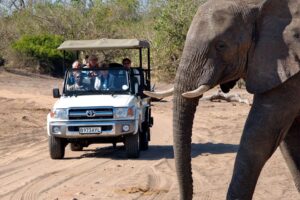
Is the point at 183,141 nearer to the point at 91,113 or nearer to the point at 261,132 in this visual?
the point at 261,132

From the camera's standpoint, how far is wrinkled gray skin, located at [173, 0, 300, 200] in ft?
25.5

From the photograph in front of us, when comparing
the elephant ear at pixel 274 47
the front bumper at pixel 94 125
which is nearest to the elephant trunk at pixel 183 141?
the elephant ear at pixel 274 47

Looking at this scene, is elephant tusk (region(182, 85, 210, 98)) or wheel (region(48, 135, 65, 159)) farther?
wheel (region(48, 135, 65, 159))

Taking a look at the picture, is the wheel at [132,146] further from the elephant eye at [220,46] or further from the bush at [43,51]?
the bush at [43,51]

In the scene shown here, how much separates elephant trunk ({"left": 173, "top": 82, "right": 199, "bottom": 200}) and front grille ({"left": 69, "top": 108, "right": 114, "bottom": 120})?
7.71 m

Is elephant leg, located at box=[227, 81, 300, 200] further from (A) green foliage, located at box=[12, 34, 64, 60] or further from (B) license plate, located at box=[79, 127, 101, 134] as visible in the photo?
(A) green foliage, located at box=[12, 34, 64, 60]

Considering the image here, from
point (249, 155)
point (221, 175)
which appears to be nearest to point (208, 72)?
point (249, 155)

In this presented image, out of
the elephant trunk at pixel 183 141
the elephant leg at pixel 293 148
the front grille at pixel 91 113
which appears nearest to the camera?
the elephant trunk at pixel 183 141

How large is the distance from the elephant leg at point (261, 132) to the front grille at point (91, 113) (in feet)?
25.7

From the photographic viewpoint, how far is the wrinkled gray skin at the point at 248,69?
25.5 ft

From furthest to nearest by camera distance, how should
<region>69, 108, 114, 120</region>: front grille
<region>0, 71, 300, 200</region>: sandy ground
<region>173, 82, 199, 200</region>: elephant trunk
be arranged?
1. <region>69, 108, 114, 120</region>: front grille
2. <region>0, 71, 300, 200</region>: sandy ground
3. <region>173, 82, 199, 200</region>: elephant trunk

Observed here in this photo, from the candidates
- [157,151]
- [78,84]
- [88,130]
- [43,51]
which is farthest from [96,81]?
[43,51]

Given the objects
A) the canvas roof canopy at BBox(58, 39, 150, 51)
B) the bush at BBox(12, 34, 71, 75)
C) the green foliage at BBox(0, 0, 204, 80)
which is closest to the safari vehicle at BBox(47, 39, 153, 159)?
the canvas roof canopy at BBox(58, 39, 150, 51)

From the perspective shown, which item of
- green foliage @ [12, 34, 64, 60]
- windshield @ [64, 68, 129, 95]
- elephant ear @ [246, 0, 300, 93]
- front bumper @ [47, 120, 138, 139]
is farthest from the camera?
green foliage @ [12, 34, 64, 60]
